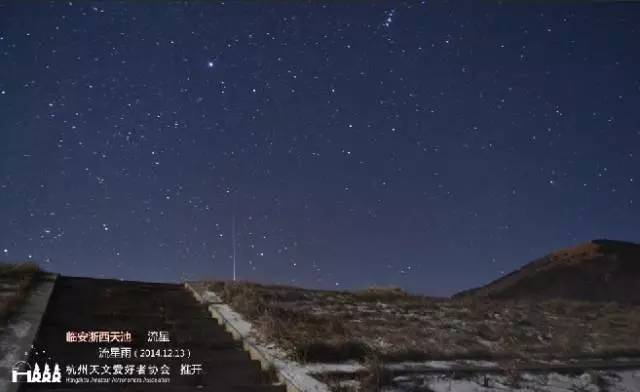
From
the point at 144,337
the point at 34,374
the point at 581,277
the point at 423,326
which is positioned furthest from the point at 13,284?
the point at 581,277

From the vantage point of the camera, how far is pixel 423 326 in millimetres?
8688

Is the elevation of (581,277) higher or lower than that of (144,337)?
higher

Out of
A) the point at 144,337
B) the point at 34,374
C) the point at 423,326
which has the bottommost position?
the point at 34,374

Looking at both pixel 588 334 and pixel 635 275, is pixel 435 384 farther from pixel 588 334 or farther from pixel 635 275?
pixel 635 275

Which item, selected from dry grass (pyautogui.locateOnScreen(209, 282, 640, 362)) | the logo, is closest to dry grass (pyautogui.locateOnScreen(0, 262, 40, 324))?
the logo

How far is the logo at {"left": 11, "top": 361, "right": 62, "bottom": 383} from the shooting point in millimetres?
4938

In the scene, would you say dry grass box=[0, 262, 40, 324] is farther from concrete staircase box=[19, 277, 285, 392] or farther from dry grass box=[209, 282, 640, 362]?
dry grass box=[209, 282, 640, 362]

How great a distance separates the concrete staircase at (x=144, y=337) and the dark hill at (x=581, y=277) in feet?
57.7

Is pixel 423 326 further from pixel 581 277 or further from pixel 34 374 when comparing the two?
pixel 581 277

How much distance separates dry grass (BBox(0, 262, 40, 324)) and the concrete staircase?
16.7 inches

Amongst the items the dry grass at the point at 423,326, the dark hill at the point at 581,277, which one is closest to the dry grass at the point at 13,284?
the dry grass at the point at 423,326

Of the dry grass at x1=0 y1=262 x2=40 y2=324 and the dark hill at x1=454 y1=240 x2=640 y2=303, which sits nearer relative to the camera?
the dry grass at x1=0 y1=262 x2=40 y2=324

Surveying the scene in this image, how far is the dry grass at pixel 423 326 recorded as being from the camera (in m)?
6.57

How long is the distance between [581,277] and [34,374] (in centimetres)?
2679
